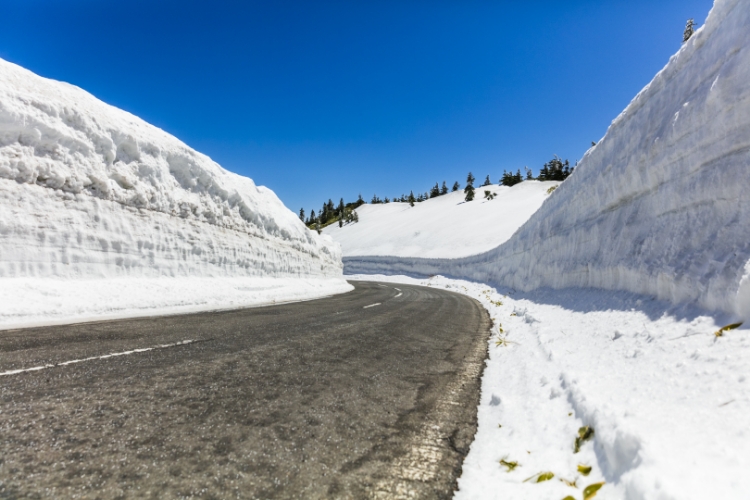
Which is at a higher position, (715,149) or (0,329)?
(715,149)

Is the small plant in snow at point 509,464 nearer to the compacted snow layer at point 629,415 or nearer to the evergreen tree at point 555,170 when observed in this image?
the compacted snow layer at point 629,415

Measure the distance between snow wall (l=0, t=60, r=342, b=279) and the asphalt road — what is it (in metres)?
5.33

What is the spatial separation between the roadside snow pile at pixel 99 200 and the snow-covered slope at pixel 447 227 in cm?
3306

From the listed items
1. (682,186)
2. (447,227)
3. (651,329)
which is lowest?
(651,329)

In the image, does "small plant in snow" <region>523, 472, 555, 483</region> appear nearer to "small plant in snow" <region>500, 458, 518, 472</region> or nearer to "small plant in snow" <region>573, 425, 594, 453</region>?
"small plant in snow" <region>500, 458, 518, 472</region>

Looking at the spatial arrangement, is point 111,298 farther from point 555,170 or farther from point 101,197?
point 555,170

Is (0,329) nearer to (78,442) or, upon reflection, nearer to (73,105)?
(78,442)

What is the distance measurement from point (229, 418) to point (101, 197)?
11.8 m

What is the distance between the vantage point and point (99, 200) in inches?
444

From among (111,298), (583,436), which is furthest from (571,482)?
(111,298)

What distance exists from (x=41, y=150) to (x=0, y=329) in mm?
6427

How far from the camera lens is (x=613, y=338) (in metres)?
5.25

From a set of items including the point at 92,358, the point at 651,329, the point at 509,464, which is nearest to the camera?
the point at 509,464

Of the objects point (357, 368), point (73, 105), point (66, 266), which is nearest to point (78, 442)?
point (357, 368)
